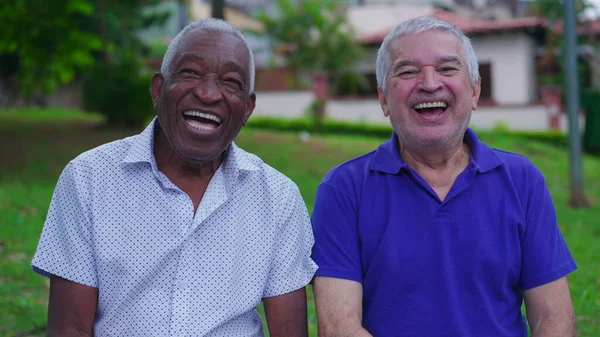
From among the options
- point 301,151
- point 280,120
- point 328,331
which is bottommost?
point 280,120

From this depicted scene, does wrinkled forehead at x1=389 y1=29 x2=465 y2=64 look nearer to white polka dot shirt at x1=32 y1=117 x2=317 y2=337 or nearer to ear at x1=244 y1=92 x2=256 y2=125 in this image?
ear at x1=244 y1=92 x2=256 y2=125

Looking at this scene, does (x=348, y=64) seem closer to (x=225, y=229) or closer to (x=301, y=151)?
(x=301, y=151)

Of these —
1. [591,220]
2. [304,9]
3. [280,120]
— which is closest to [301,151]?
[591,220]

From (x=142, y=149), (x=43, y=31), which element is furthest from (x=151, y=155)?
(x=43, y=31)

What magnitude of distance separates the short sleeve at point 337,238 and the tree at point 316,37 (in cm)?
1913

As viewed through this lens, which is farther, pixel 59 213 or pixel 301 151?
pixel 301 151

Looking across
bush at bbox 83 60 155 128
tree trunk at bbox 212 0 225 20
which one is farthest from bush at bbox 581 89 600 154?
tree trunk at bbox 212 0 225 20

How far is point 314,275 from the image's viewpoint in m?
2.87

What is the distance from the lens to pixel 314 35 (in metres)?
24.8

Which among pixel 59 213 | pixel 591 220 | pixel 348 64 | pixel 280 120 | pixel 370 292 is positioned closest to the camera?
pixel 59 213

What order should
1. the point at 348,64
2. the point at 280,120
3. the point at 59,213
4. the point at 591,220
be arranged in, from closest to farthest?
the point at 59,213
the point at 591,220
the point at 280,120
the point at 348,64

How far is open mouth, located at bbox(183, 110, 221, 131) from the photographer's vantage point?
2.71m

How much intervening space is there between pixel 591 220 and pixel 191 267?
6.69 m

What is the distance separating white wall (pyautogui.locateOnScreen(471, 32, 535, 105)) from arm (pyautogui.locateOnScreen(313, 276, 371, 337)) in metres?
18.7
